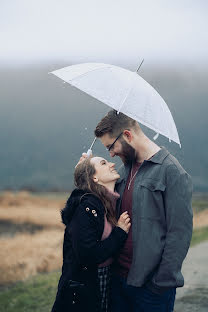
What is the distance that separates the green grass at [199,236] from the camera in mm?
7491

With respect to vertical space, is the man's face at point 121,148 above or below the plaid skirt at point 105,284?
above

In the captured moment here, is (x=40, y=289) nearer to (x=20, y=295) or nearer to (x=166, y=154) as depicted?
(x=20, y=295)

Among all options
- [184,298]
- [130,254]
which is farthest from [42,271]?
[130,254]

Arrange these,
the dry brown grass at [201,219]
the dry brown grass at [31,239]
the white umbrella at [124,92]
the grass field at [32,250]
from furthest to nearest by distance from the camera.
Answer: the dry brown grass at [201,219], the dry brown grass at [31,239], the grass field at [32,250], the white umbrella at [124,92]

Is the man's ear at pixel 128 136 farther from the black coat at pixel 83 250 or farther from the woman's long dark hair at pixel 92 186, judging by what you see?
the black coat at pixel 83 250

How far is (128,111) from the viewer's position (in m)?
2.53

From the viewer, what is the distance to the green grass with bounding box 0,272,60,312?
4750mm

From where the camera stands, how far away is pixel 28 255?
21.9ft

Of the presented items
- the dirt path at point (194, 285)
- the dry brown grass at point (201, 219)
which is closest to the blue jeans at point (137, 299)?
the dirt path at point (194, 285)

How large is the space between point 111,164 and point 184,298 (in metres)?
2.57

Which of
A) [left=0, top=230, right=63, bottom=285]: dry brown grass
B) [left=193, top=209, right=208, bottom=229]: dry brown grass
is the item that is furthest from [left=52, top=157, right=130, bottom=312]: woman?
[left=193, top=209, right=208, bottom=229]: dry brown grass

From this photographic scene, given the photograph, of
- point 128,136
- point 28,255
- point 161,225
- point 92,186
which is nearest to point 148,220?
point 161,225

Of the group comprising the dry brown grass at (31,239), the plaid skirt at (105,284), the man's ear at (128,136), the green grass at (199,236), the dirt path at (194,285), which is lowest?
the dry brown grass at (31,239)

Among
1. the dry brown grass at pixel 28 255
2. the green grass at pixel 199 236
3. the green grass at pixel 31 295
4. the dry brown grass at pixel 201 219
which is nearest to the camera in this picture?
the green grass at pixel 31 295
